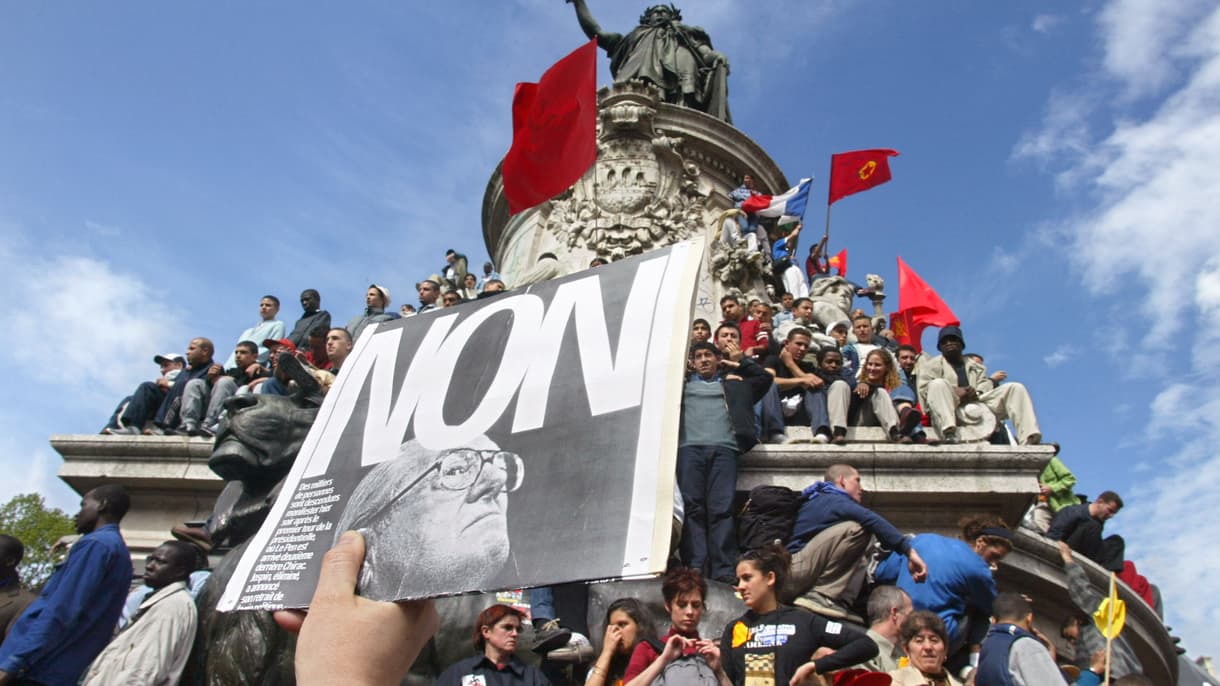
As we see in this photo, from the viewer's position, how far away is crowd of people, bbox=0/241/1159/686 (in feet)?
14.5

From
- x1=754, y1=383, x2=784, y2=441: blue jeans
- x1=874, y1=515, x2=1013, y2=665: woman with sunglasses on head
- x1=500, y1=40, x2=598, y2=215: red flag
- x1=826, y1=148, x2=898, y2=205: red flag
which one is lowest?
x1=874, y1=515, x2=1013, y2=665: woman with sunglasses on head

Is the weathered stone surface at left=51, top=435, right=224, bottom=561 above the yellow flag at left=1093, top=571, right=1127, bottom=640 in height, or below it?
above

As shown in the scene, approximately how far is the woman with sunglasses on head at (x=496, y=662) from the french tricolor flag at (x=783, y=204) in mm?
11977

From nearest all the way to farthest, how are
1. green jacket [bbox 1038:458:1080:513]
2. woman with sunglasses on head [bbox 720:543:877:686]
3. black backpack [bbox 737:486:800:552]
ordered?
1. woman with sunglasses on head [bbox 720:543:877:686]
2. black backpack [bbox 737:486:800:552]
3. green jacket [bbox 1038:458:1080:513]

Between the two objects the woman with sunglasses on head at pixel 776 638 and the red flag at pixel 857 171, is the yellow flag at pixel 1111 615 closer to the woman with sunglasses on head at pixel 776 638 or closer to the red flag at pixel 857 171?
the woman with sunglasses on head at pixel 776 638

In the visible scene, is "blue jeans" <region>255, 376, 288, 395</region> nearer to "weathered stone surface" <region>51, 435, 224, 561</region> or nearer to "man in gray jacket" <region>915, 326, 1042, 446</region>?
"weathered stone surface" <region>51, 435, 224, 561</region>

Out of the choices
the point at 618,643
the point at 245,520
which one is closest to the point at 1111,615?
the point at 618,643

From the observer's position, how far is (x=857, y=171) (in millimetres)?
18750

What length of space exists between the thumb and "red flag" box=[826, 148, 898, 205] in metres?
17.1

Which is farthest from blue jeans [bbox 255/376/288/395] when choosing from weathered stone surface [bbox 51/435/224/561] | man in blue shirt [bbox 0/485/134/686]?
man in blue shirt [bbox 0/485/134/686]

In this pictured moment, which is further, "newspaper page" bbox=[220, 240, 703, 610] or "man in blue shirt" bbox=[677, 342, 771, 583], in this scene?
"man in blue shirt" bbox=[677, 342, 771, 583]

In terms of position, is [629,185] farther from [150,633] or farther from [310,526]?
[310,526]

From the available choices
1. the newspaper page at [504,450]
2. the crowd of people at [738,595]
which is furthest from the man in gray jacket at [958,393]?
the newspaper page at [504,450]

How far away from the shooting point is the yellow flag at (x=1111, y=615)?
222 inches
